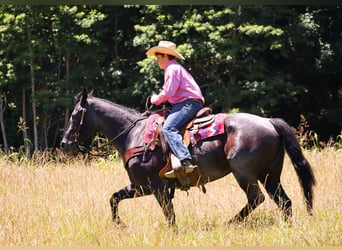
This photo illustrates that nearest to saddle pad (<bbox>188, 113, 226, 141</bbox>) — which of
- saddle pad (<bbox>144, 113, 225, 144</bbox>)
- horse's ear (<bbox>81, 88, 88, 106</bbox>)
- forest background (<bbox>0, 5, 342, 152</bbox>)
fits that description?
saddle pad (<bbox>144, 113, 225, 144</bbox>)

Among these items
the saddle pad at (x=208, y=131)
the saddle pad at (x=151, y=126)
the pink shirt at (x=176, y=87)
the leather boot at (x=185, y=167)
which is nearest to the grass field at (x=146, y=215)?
the leather boot at (x=185, y=167)

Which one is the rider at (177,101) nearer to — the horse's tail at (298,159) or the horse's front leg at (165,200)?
the horse's front leg at (165,200)

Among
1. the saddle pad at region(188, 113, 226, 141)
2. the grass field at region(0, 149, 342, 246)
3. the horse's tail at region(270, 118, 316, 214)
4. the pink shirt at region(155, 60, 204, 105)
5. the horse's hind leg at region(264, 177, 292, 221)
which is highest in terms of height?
the pink shirt at region(155, 60, 204, 105)

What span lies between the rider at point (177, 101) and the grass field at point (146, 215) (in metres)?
0.86

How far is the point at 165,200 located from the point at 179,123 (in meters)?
1.07

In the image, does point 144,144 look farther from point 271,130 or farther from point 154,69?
point 154,69

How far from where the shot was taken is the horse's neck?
7652 millimetres

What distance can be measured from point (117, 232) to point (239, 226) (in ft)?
5.12

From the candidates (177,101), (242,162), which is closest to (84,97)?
(177,101)

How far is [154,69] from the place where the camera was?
1883 centimetres

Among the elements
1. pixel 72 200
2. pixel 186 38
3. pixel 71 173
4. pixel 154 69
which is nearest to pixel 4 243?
pixel 72 200

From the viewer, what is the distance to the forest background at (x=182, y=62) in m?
19.2

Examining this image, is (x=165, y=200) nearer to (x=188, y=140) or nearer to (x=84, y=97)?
(x=188, y=140)

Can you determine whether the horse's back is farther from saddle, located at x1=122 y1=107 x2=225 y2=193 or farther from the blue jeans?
the blue jeans
